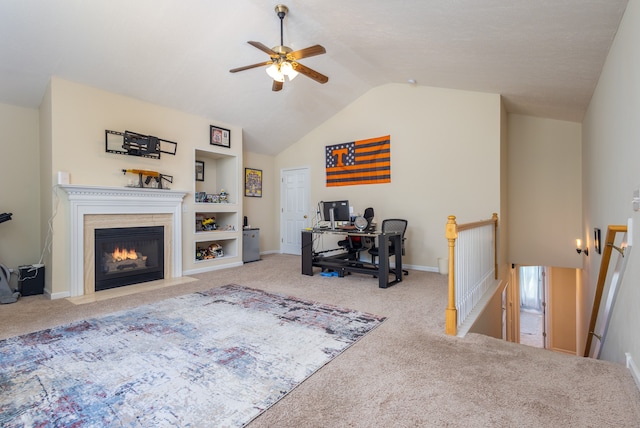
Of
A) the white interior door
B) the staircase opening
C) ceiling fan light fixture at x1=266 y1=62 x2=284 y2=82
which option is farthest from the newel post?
the staircase opening

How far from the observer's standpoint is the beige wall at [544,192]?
5195 mm

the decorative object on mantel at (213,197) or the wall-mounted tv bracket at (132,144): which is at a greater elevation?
the wall-mounted tv bracket at (132,144)

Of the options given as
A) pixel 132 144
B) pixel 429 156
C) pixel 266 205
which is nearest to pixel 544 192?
pixel 429 156

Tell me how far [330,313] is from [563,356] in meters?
1.92

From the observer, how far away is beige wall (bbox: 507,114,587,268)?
5.20 metres

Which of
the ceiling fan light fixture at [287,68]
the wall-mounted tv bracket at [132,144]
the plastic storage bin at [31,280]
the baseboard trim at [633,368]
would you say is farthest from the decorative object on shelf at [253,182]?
the baseboard trim at [633,368]

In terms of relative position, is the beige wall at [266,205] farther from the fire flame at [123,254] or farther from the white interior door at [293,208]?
the fire flame at [123,254]

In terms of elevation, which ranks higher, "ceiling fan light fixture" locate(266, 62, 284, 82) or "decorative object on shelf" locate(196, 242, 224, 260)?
"ceiling fan light fixture" locate(266, 62, 284, 82)

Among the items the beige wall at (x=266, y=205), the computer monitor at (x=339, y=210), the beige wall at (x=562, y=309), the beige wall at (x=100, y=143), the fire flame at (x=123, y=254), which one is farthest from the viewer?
the beige wall at (x=266, y=205)

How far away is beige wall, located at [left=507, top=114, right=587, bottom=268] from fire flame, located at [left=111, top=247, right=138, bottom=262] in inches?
254

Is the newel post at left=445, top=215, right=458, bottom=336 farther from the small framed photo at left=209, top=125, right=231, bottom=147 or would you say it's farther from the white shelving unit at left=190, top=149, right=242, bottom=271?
the small framed photo at left=209, top=125, right=231, bottom=147

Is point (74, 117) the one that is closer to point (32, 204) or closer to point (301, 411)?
point (32, 204)

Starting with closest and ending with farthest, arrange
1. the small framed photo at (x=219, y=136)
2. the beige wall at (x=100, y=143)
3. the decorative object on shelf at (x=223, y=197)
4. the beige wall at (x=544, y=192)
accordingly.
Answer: the beige wall at (x=100, y=143) < the beige wall at (x=544, y=192) < the small framed photo at (x=219, y=136) < the decorative object on shelf at (x=223, y=197)

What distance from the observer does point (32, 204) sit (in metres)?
4.24
